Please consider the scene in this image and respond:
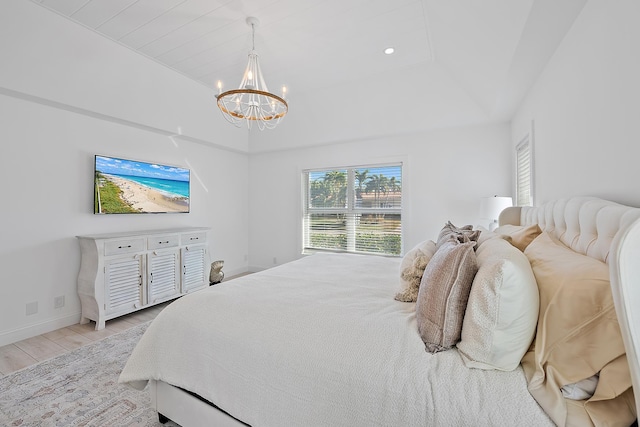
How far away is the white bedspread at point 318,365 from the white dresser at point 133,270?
1.79 meters

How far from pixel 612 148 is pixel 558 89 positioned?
2.83 ft

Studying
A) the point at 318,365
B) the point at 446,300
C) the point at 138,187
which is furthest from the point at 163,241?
A: the point at 446,300

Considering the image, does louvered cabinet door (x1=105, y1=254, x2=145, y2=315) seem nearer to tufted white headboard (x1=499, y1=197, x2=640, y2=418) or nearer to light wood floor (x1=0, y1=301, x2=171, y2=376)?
light wood floor (x1=0, y1=301, x2=171, y2=376)

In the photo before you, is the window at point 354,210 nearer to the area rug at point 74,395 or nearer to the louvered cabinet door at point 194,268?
the louvered cabinet door at point 194,268

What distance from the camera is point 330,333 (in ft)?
4.02

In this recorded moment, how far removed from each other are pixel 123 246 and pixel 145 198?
81cm

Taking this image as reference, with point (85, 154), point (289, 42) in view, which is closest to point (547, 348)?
point (289, 42)

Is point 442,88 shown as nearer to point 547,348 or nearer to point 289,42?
point 289,42

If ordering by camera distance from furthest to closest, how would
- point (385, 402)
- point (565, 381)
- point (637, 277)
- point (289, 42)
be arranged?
point (289, 42)
point (385, 402)
point (565, 381)
point (637, 277)

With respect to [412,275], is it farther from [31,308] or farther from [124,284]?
[31,308]

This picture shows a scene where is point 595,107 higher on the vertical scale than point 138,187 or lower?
higher

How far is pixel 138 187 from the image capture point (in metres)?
3.53

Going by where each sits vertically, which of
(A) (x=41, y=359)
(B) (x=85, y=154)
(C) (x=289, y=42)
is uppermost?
(C) (x=289, y=42)

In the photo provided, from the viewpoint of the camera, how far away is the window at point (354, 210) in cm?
423
